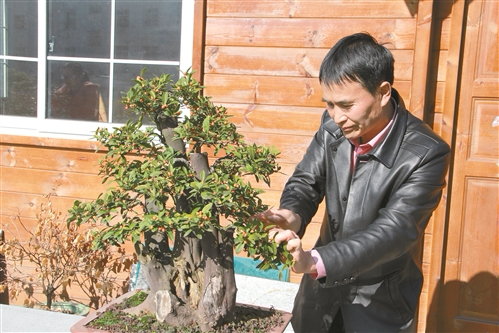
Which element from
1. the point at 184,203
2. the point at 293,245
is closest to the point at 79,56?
the point at 184,203

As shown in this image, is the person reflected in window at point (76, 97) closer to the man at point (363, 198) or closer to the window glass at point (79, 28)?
the window glass at point (79, 28)

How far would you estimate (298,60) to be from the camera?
11.0ft

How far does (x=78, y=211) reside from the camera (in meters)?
1.85

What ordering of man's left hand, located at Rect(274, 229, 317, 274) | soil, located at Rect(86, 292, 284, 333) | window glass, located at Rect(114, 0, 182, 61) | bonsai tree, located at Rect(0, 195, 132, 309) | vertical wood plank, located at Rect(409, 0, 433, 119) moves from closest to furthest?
1. man's left hand, located at Rect(274, 229, 317, 274)
2. soil, located at Rect(86, 292, 284, 333)
3. vertical wood plank, located at Rect(409, 0, 433, 119)
4. bonsai tree, located at Rect(0, 195, 132, 309)
5. window glass, located at Rect(114, 0, 182, 61)

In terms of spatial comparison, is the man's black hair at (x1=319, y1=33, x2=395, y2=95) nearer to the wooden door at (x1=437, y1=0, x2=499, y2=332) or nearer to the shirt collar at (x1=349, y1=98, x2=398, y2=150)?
the shirt collar at (x1=349, y1=98, x2=398, y2=150)

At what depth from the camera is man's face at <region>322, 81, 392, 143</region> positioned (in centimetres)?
168

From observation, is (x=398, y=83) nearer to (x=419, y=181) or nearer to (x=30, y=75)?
(x=419, y=181)

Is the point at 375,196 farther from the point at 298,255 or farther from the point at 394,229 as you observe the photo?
the point at 298,255

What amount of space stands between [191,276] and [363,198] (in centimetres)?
74

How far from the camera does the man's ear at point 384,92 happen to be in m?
1.71

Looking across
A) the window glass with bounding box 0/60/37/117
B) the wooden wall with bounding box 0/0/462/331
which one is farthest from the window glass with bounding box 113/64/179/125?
the window glass with bounding box 0/60/37/117

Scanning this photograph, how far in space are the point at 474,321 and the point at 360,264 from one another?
2.10 metres

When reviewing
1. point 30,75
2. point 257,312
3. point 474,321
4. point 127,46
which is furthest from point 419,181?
point 30,75

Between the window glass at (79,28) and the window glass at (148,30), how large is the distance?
0.36ft
